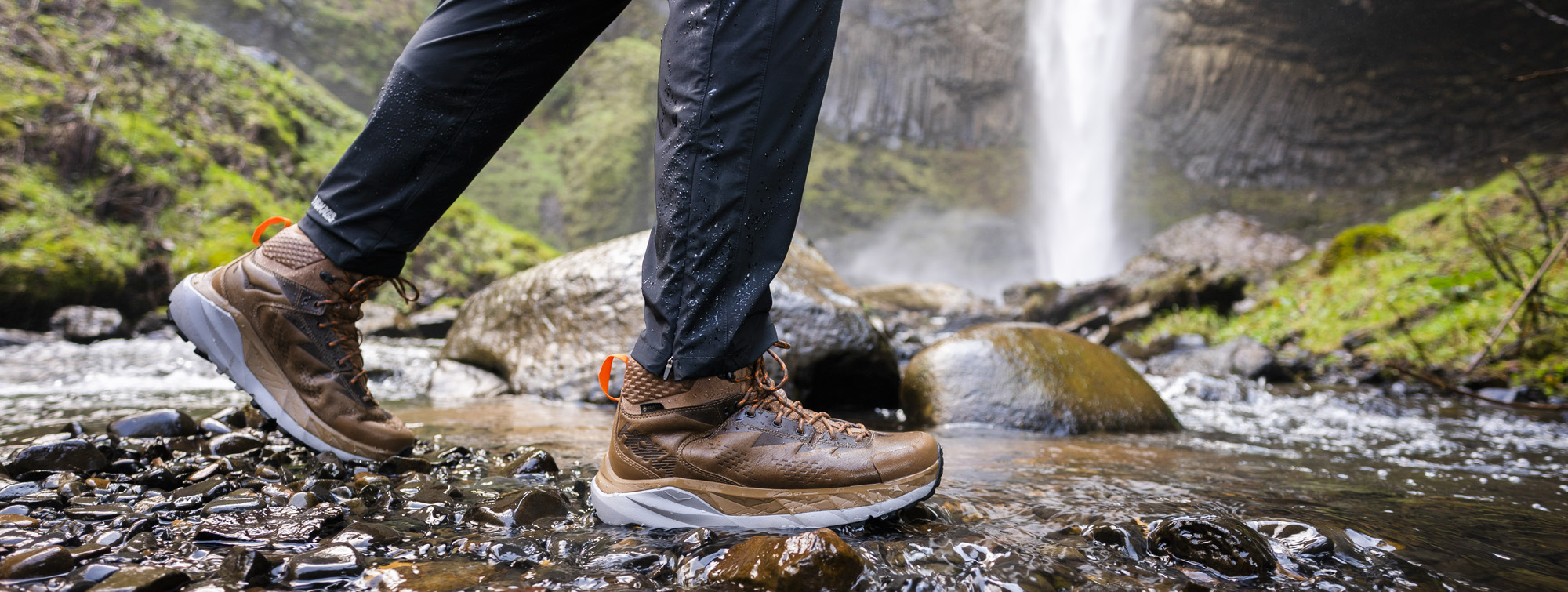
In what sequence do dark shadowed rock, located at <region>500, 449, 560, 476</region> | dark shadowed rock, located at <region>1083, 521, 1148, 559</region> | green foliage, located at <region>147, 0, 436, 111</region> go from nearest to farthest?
1. dark shadowed rock, located at <region>1083, 521, 1148, 559</region>
2. dark shadowed rock, located at <region>500, 449, 560, 476</region>
3. green foliage, located at <region>147, 0, 436, 111</region>

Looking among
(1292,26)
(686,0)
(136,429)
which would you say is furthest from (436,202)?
(1292,26)

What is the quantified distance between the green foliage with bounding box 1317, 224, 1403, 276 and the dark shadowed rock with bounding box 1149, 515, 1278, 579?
11.4 m

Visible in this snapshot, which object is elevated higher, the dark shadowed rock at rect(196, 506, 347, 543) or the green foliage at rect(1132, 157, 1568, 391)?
the green foliage at rect(1132, 157, 1568, 391)

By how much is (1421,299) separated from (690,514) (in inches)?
336

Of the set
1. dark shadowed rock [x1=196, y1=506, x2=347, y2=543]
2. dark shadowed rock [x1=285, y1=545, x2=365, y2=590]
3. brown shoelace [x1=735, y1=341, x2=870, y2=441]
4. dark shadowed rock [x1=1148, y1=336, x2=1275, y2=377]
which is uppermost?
brown shoelace [x1=735, y1=341, x2=870, y2=441]

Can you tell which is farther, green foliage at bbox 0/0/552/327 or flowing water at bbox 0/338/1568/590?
green foliage at bbox 0/0/552/327

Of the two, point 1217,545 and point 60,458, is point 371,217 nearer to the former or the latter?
point 60,458

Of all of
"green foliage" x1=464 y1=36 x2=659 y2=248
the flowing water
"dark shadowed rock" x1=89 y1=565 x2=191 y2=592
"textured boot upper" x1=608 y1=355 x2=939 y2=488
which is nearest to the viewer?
"dark shadowed rock" x1=89 y1=565 x2=191 y2=592

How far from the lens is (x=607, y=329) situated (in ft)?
12.0

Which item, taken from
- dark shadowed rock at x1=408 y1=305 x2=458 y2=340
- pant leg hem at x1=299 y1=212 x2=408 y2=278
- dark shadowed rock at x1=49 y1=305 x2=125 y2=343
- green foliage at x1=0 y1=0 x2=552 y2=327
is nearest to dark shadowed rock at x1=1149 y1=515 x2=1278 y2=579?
pant leg hem at x1=299 y1=212 x2=408 y2=278

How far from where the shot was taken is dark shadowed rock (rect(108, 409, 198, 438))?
176 centimetres

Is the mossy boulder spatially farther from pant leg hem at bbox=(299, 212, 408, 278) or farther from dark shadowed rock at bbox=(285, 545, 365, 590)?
dark shadowed rock at bbox=(285, 545, 365, 590)

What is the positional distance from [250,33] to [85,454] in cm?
2929

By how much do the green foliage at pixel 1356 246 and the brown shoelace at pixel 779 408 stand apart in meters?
11.6
